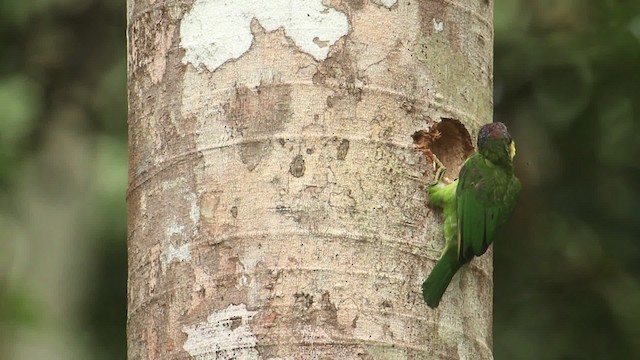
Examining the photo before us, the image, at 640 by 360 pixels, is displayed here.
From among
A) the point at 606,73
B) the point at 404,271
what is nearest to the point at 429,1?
the point at 404,271

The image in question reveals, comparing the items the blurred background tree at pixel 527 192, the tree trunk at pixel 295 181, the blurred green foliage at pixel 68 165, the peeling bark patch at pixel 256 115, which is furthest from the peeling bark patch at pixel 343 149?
the blurred green foliage at pixel 68 165

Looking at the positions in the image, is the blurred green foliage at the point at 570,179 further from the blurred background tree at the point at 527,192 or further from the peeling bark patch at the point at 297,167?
the peeling bark patch at the point at 297,167

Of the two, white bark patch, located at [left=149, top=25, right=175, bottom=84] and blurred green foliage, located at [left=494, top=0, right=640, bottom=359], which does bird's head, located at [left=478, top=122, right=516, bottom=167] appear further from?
blurred green foliage, located at [left=494, top=0, right=640, bottom=359]

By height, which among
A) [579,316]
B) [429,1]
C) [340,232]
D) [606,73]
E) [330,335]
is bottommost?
[330,335]

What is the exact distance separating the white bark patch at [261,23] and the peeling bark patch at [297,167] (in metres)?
0.23

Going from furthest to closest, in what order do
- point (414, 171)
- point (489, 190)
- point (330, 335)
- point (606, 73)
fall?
point (606, 73) → point (489, 190) → point (414, 171) → point (330, 335)

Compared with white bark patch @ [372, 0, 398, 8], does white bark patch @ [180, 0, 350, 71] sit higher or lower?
lower

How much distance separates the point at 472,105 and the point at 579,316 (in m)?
3.55

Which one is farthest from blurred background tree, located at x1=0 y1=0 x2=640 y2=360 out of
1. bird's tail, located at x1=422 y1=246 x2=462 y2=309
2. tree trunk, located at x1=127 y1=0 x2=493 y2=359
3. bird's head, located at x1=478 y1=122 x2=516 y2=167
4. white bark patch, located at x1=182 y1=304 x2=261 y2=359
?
bird's tail, located at x1=422 y1=246 x2=462 y2=309

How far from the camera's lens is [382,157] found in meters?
3.15

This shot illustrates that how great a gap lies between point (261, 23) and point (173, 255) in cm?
52

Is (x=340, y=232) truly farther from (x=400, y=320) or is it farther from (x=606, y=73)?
(x=606, y=73)

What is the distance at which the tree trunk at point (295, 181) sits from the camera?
3025 millimetres

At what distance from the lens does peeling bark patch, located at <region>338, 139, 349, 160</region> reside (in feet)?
10.2
